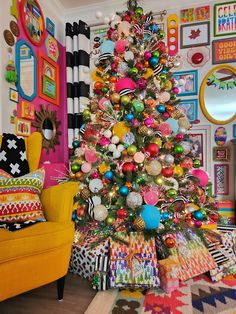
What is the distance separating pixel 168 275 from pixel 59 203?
28.2 inches

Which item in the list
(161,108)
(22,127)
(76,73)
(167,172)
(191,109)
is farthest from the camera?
(76,73)

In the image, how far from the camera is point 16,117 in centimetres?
217

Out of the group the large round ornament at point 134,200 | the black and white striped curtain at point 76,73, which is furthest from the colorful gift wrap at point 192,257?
the black and white striped curtain at point 76,73

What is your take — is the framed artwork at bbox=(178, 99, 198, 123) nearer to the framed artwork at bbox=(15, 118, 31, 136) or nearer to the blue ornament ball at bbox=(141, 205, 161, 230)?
the blue ornament ball at bbox=(141, 205, 161, 230)

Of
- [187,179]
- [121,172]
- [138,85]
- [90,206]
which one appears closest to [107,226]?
[90,206]

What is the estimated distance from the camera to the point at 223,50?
101 inches

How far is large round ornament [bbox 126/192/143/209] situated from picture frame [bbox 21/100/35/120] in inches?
56.7

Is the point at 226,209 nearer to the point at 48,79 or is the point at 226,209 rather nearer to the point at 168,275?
the point at 168,275

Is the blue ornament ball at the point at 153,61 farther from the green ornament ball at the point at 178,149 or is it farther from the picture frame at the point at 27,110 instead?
the picture frame at the point at 27,110

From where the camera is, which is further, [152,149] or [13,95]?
[13,95]

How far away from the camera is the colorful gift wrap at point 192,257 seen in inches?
53.8

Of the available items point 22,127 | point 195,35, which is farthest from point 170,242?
point 195,35

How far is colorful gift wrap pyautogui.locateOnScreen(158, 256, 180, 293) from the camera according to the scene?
1249 mm

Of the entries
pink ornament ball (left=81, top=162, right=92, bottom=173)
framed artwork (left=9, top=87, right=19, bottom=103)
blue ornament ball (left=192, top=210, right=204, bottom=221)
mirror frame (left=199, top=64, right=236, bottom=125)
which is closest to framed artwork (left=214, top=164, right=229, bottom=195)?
mirror frame (left=199, top=64, right=236, bottom=125)
